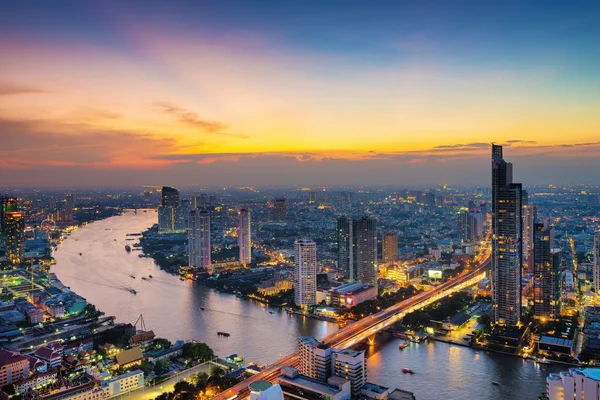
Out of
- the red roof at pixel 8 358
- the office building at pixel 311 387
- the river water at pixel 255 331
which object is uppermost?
the red roof at pixel 8 358

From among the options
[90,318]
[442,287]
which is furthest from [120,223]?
[442,287]

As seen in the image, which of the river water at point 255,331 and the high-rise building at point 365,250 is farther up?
the high-rise building at point 365,250

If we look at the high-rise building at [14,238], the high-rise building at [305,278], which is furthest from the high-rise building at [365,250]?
the high-rise building at [14,238]

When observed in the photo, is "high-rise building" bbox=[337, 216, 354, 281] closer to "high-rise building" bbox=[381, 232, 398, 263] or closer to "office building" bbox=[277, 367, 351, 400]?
"high-rise building" bbox=[381, 232, 398, 263]

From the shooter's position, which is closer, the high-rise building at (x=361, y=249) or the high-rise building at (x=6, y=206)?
the high-rise building at (x=361, y=249)

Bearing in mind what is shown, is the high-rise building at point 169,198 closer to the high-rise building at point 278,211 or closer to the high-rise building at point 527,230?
the high-rise building at point 278,211

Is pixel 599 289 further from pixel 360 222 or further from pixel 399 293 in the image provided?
pixel 360 222
